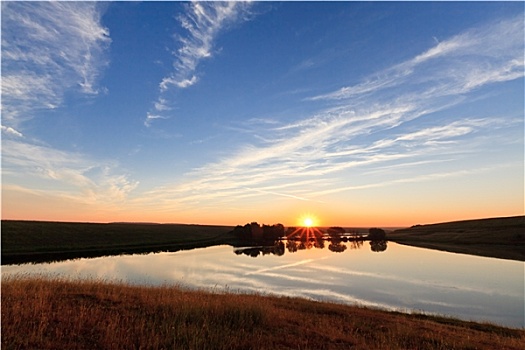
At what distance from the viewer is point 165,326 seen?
30.5 feet

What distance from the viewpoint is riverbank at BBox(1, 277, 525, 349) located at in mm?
8180

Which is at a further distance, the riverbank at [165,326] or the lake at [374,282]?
the lake at [374,282]

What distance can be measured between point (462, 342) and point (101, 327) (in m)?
11.8

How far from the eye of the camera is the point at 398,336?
11.9 meters

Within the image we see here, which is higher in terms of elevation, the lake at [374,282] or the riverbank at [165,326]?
the riverbank at [165,326]

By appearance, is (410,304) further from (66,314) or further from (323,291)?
(66,314)

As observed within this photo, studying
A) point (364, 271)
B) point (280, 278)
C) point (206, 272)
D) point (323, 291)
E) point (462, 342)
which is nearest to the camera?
point (462, 342)

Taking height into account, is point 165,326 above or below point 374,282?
above

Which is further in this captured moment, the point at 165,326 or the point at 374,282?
the point at 374,282

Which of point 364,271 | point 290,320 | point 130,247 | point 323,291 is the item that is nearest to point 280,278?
point 323,291

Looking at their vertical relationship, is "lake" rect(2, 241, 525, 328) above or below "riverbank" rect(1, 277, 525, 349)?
below

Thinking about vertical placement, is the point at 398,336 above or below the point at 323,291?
above

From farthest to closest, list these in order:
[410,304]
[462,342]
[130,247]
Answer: [130,247], [410,304], [462,342]

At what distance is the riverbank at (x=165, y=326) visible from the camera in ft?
26.8
